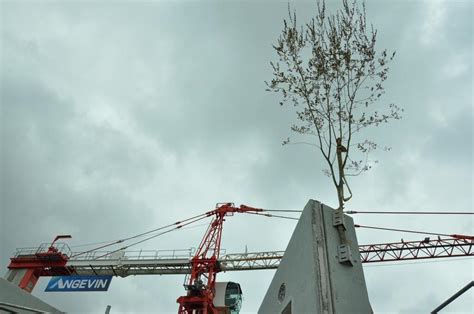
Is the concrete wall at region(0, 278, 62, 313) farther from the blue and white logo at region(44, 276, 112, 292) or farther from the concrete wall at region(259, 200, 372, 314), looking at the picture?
the blue and white logo at region(44, 276, 112, 292)

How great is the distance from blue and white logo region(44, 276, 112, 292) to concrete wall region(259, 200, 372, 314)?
3498cm

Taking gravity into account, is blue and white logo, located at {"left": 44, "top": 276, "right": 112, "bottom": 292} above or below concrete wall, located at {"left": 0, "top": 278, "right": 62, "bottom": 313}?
above

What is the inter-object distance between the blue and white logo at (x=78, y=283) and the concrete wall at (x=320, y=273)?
115 ft

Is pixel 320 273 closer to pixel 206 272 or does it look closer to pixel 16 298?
pixel 16 298

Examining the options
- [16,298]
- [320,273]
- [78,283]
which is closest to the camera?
[320,273]

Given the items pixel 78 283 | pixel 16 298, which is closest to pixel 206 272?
pixel 78 283

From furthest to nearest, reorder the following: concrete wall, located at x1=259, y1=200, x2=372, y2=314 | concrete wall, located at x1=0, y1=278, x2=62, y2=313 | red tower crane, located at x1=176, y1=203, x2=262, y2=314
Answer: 1. red tower crane, located at x1=176, y1=203, x2=262, y2=314
2. concrete wall, located at x1=0, y1=278, x2=62, y2=313
3. concrete wall, located at x1=259, y1=200, x2=372, y2=314

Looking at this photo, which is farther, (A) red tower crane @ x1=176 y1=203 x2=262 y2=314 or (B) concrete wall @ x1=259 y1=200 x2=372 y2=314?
(A) red tower crane @ x1=176 y1=203 x2=262 y2=314

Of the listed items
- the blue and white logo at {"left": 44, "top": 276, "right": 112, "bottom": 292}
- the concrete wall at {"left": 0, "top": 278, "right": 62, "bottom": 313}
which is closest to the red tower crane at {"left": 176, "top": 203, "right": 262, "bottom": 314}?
the blue and white logo at {"left": 44, "top": 276, "right": 112, "bottom": 292}

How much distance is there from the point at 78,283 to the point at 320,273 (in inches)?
1494

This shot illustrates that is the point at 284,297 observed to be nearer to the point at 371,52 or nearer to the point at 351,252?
the point at 351,252

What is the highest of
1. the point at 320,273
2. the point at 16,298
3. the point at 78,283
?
the point at 78,283

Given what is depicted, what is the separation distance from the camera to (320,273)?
449cm

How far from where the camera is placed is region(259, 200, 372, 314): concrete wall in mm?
4336
